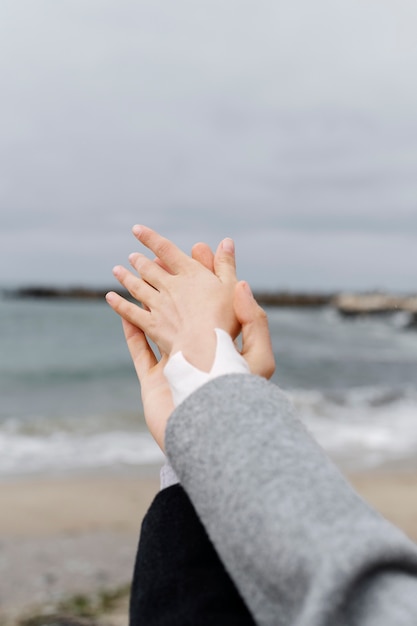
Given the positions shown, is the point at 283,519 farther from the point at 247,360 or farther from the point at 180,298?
the point at 180,298

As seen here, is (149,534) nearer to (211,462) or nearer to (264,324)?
(211,462)

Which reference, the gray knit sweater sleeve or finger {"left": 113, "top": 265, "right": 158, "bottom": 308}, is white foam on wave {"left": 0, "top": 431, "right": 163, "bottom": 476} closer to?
finger {"left": 113, "top": 265, "right": 158, "bottom": 308}

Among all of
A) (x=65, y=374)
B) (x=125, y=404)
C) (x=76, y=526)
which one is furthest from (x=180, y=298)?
(x=65, y=374)

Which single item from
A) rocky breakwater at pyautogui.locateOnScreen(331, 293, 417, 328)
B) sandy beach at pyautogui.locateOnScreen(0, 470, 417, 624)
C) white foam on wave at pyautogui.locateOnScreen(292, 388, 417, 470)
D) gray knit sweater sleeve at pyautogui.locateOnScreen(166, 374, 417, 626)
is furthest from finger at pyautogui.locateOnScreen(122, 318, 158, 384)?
rocky breakwater at pyautogui.locateOnScreen(331, 293, 417, 328)

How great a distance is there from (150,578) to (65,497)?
657 centimetres

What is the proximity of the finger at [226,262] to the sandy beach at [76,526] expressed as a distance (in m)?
3.33

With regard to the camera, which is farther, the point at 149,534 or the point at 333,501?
the point at 149,534

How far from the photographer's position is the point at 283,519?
2.77 ft

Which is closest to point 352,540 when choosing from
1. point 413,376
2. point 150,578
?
point 150,578

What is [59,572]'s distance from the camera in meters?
5.16

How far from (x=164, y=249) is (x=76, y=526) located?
221 inches

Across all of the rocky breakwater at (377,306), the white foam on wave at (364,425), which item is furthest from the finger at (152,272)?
the rocky breakwater at (377,306)

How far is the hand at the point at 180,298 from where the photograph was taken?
1.18 metres

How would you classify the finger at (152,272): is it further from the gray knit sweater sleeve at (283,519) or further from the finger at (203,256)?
the gray knit sweater sleeve at (283,519)
